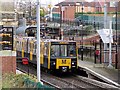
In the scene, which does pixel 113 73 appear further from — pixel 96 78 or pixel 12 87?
pixel 12 87

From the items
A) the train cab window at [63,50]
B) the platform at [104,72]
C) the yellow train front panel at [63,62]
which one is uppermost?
the train cab window at [63,50]

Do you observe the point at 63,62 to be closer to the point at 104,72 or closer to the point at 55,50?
the point at 55,50

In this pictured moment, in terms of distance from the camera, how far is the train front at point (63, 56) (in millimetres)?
17156

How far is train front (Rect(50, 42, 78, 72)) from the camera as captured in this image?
1716 centimetres

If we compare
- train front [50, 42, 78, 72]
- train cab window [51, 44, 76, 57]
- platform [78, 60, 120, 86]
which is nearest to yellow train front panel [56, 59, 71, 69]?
train front [50, 42, 78, 72]

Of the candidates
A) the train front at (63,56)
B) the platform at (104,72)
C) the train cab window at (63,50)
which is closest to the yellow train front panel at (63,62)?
the train front at (63,56)

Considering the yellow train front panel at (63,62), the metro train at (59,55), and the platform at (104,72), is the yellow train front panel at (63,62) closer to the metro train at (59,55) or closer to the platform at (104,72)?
the metro train at (59,55)

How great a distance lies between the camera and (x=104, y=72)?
17.0 m

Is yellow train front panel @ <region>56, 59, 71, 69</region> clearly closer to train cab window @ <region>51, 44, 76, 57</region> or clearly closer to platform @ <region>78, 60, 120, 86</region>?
train cab window @ <region>51, 44, 76, 57</region>

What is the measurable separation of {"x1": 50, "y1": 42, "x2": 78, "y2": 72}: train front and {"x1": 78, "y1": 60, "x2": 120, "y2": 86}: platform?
0.81 meters

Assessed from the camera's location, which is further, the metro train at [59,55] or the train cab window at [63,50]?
the train cab window at [63,50]

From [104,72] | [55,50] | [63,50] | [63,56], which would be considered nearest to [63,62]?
[63,56]

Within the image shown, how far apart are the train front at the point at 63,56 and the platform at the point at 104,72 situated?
2.67 ft

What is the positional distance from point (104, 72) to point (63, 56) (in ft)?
6.28
